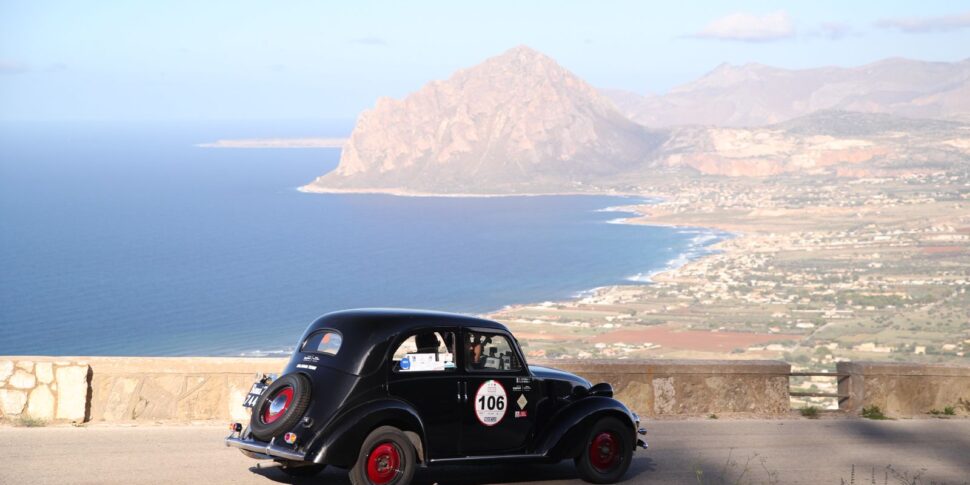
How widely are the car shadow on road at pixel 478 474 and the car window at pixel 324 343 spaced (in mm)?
1248

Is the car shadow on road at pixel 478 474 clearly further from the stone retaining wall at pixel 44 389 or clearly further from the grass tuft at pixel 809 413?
the grass tuft at pixel 809 413

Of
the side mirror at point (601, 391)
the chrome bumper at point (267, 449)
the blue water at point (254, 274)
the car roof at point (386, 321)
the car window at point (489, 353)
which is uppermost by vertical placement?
the car roof at point (386, 321)

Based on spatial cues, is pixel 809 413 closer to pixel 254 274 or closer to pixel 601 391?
pixel 601 391

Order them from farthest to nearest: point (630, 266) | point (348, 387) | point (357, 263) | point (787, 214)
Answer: point (787, 214)
point (357, 263)
point (630, 266)
point (348, 387)

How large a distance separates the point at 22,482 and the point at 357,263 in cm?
15040

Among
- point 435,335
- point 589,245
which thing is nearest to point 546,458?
point 435,335

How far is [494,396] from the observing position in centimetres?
1032

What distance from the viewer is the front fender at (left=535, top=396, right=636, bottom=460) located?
10586mm

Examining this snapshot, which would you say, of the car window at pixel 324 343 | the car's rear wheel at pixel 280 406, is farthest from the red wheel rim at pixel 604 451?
the car's rear wheel at pixel 280 406

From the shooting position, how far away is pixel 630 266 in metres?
150

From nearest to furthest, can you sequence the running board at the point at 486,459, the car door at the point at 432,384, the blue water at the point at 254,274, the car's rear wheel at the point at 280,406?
1. the car's rear wheel at the point at 280,406
2. the car door at the point at 432,384
3. the running board at the point at 486,459
4. the blue water at the point at 254,274

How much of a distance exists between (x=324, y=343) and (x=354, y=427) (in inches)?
38.3

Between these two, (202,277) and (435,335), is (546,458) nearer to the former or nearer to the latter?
(435,335)

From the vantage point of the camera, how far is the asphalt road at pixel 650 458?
1060 cm
